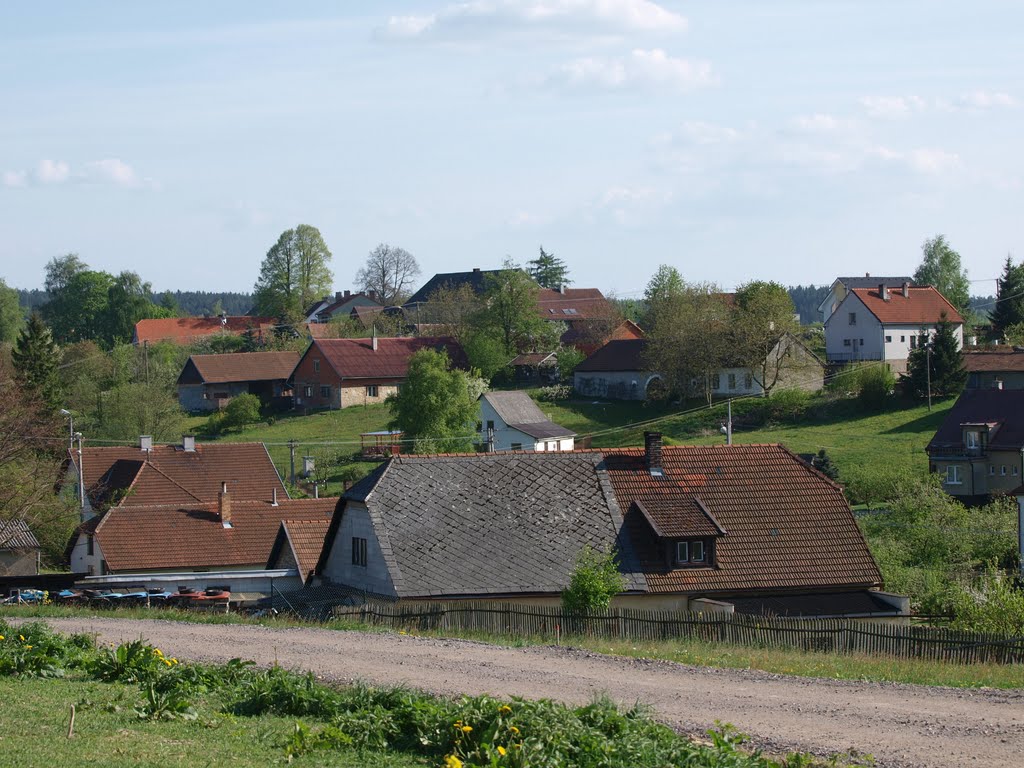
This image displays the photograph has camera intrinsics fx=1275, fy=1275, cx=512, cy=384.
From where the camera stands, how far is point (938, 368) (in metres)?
70.9

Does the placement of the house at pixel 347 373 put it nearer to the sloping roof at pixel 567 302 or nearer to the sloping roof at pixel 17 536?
the sloping roof at pixel 567 302

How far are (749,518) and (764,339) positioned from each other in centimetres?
4620

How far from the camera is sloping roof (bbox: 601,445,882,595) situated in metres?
30.2

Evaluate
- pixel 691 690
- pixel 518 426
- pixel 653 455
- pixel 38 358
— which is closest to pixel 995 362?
pixel 518 426

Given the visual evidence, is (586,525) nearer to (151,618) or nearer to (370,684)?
(151,618)

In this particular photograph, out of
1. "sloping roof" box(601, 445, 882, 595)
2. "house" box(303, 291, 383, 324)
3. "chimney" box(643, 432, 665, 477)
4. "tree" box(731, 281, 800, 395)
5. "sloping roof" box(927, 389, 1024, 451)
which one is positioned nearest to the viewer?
"sloping roof" box(601, 445, 882, 595)

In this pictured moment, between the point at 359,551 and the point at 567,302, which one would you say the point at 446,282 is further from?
the point at 359,551

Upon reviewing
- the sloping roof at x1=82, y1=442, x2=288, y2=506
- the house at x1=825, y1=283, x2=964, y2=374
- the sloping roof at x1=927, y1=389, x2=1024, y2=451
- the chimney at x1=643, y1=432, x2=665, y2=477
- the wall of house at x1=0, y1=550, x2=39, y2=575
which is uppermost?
the house at x1=825, y1=283, x2=964, y2=374

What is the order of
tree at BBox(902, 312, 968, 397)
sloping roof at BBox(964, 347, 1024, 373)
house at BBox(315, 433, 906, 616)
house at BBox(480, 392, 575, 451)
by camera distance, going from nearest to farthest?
house at BBox(315, 433, 906, 616), house at BBox(480, 392, 575, 451), tree at BBox(902, 312, 968, 397), sloping roof at BBox(964, 347, 1024, 373)

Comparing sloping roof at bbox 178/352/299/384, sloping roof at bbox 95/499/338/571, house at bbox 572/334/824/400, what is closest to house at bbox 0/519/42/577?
Result: sloping roof at bbox 95/499/338/571

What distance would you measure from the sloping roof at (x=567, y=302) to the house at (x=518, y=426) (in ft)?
158

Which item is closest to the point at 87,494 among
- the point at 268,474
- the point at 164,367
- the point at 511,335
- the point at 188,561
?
the point at 268,474

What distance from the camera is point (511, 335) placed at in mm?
96000

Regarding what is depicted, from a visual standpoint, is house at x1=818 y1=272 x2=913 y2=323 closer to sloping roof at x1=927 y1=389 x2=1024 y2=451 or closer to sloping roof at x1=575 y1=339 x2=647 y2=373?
sloping roof at x1=575 y1=339 x2=647 y2=373
